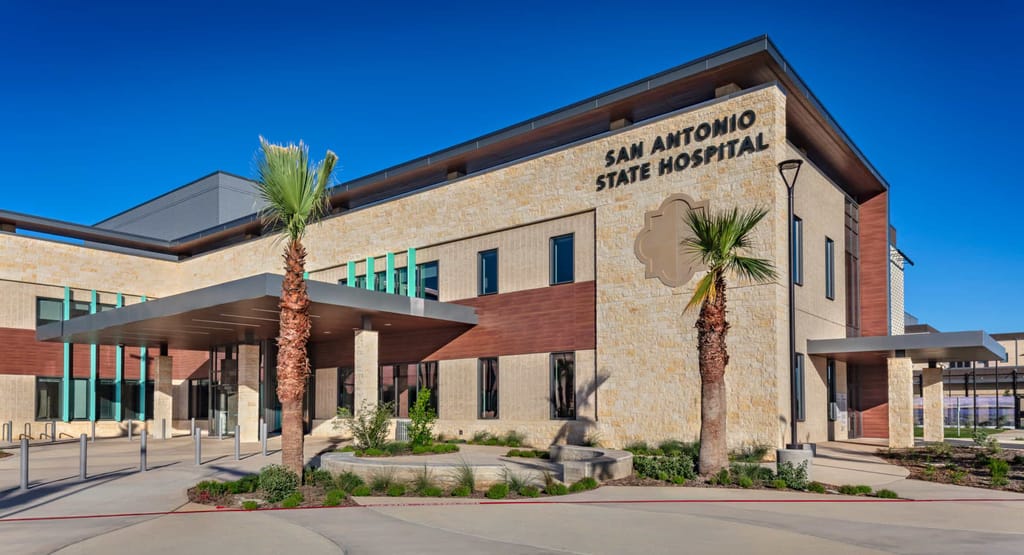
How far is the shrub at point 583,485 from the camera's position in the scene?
49.2ft

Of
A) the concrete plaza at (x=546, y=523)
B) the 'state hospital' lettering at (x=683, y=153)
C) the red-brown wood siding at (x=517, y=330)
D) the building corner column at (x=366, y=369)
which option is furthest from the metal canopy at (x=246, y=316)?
the concrete plaza at (x=546, y=523)

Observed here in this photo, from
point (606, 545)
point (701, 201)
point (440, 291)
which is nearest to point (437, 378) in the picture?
point (440, 291)

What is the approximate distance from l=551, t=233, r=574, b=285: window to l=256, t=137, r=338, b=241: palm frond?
1224 cm

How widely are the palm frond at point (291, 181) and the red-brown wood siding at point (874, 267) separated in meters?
23.1

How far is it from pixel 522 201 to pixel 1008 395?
44.2 meters

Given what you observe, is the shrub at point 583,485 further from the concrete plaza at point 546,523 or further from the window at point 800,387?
the window at point 800,387

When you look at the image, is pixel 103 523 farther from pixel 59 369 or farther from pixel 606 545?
pixel 59 369

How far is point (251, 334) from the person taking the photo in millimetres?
32094

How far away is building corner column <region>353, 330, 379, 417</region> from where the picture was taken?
2598cm

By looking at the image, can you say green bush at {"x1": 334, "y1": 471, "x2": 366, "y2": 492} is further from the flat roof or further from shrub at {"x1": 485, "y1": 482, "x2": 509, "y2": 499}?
the flat roof

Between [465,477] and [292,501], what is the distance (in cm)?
329

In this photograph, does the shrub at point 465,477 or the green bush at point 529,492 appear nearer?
the green bush at point 529,492

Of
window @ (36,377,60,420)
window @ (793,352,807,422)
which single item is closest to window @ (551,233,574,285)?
window @ (793,352,807,422)

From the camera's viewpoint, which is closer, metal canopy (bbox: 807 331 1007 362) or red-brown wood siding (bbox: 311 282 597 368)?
metal canopy (bbox: 807 331 1007 362)
